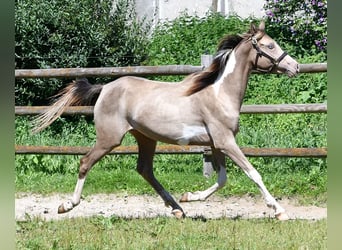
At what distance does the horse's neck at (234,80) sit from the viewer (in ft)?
18.5

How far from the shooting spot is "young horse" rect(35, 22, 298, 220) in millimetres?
5594

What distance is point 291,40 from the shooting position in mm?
12648

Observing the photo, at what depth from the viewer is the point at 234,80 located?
224 inches

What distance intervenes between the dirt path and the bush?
12.8 feet

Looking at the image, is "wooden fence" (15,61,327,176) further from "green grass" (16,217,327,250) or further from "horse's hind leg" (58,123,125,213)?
"green grass" (16,217,327,250)

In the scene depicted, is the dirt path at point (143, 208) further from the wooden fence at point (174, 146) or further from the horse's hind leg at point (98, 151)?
the wooden fence at point (174, 146)

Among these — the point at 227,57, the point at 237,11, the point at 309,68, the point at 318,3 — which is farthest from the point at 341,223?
the point at 237,11

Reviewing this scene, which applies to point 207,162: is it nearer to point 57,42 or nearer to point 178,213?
point 178,213

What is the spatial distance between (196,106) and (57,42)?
5999 mm

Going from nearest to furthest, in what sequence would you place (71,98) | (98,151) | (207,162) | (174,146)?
(98,151) < (71,98) < (174,146) < (207,162)

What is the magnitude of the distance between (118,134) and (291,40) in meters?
7.58

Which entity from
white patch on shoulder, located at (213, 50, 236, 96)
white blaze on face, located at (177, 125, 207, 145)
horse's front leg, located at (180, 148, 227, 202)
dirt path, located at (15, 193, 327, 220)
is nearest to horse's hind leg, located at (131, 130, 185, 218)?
horse's front leg, located at (180, 148, 227, 202)

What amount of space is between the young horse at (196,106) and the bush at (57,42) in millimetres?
5213

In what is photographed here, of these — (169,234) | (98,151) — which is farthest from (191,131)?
(169,234)
